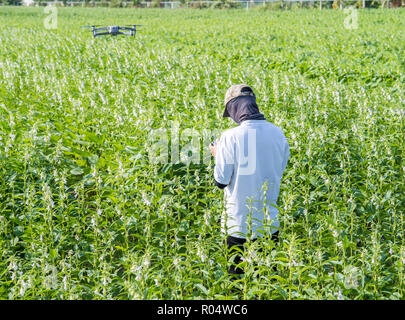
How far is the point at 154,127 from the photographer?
600 centimetres

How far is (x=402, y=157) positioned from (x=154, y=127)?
10.3 feet

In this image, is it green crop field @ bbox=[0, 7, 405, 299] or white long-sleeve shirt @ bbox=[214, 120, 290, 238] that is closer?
green crop field @ bbox=[0, 7, 405, 299]

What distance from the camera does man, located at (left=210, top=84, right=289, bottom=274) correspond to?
137 inches

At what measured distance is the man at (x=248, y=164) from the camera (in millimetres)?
3479

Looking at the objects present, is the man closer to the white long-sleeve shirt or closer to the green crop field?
the white long-sleeve shirt

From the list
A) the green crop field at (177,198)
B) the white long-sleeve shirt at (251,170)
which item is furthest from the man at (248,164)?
the green crop field at (177,198)

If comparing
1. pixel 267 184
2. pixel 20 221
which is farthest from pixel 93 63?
pixel 267 184

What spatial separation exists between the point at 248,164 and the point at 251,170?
0.05 metres

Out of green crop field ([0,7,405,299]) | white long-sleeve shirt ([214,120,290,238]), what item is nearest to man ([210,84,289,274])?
white long-sleeve shirt ([214,120,290,238])

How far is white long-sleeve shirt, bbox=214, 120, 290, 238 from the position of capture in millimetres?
3475

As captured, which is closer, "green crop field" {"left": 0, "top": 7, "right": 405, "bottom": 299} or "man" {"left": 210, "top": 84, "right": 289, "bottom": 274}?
"green crop field" {"left": 0, "top": 7, "right": 405, "bottom": 299}

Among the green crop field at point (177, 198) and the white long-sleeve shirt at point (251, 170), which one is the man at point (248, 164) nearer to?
the white long-sleeve shirt at point (251, 170)

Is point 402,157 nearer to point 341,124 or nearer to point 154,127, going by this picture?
point 341,124

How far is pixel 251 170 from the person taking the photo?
354 centimetres
